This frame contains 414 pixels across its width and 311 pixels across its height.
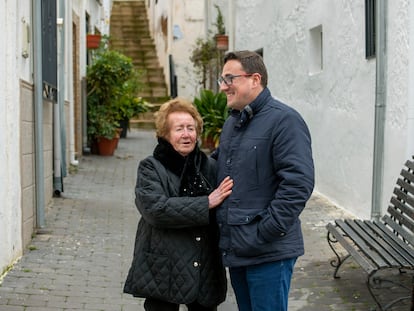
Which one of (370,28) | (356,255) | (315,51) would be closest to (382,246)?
(356,255)

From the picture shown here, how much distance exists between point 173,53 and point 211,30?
10.3 feet

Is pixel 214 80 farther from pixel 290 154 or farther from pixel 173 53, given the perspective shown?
pixel 290 154

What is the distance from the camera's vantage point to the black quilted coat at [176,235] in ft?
11.3

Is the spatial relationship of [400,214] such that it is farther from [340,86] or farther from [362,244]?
[340,86]

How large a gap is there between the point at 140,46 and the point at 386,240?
20299 millimetres

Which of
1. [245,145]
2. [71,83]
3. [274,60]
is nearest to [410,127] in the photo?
[245,145]

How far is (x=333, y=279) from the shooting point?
5910 mm

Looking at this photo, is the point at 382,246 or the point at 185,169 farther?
the point at 382,246

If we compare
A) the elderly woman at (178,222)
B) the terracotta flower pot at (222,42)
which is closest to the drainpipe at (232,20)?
the terracotta flower pot at (222,42)

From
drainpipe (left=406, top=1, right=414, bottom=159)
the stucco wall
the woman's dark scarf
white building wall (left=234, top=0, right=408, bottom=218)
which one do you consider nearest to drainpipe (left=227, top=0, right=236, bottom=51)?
white building wall (left=234, top=0, right=408, bottom=218)

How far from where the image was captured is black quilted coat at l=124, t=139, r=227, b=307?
345 cm

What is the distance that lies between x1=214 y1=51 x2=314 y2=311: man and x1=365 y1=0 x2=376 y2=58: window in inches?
177

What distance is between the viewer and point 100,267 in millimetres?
6180

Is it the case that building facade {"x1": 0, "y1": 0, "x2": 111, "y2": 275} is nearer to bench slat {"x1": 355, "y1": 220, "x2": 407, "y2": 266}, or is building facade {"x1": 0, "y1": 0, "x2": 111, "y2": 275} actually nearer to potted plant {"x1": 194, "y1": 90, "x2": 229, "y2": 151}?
bench slat {"x1": 355, "y1": 220, "x2": 407, "y2": 266}
